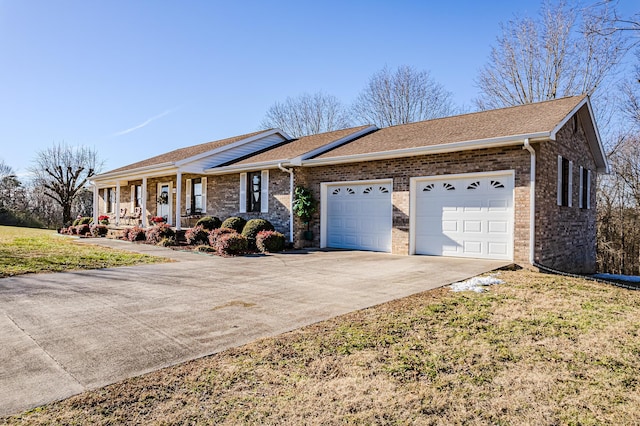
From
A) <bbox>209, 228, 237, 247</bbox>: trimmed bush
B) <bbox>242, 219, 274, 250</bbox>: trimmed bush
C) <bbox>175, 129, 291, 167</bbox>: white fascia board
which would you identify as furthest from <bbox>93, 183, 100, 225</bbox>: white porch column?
<bbox>242, 219, 274, 250</bbox>: trimmed bush

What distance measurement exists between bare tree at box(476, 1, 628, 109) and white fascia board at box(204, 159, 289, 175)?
1678cm

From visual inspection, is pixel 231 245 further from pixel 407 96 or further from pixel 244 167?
pixel 407 96

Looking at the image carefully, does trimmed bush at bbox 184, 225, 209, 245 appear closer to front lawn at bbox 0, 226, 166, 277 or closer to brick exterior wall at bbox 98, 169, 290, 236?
brick exterior wall at bbox 98, 169, 290, 236

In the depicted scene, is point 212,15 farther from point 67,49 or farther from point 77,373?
point 77,373

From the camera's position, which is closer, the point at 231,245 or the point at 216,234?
the point at 231,245

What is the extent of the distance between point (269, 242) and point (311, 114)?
21.4 m

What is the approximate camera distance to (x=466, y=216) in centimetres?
1041

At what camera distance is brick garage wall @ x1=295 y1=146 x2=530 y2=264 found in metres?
9.35

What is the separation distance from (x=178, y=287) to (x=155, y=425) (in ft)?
14.9

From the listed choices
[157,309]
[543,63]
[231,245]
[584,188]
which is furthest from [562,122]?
[543,63]

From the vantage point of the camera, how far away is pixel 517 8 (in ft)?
67.3

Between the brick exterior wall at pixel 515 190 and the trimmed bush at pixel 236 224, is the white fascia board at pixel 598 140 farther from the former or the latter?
the trimmed bush at pixel 236 224

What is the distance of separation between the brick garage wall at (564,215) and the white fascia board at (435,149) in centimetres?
73

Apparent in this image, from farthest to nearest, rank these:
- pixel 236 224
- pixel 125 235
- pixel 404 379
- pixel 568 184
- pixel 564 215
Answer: pixel 125 235, pixel 236 224, pixel 568 184, pixel 564 215, pixel 404 379
